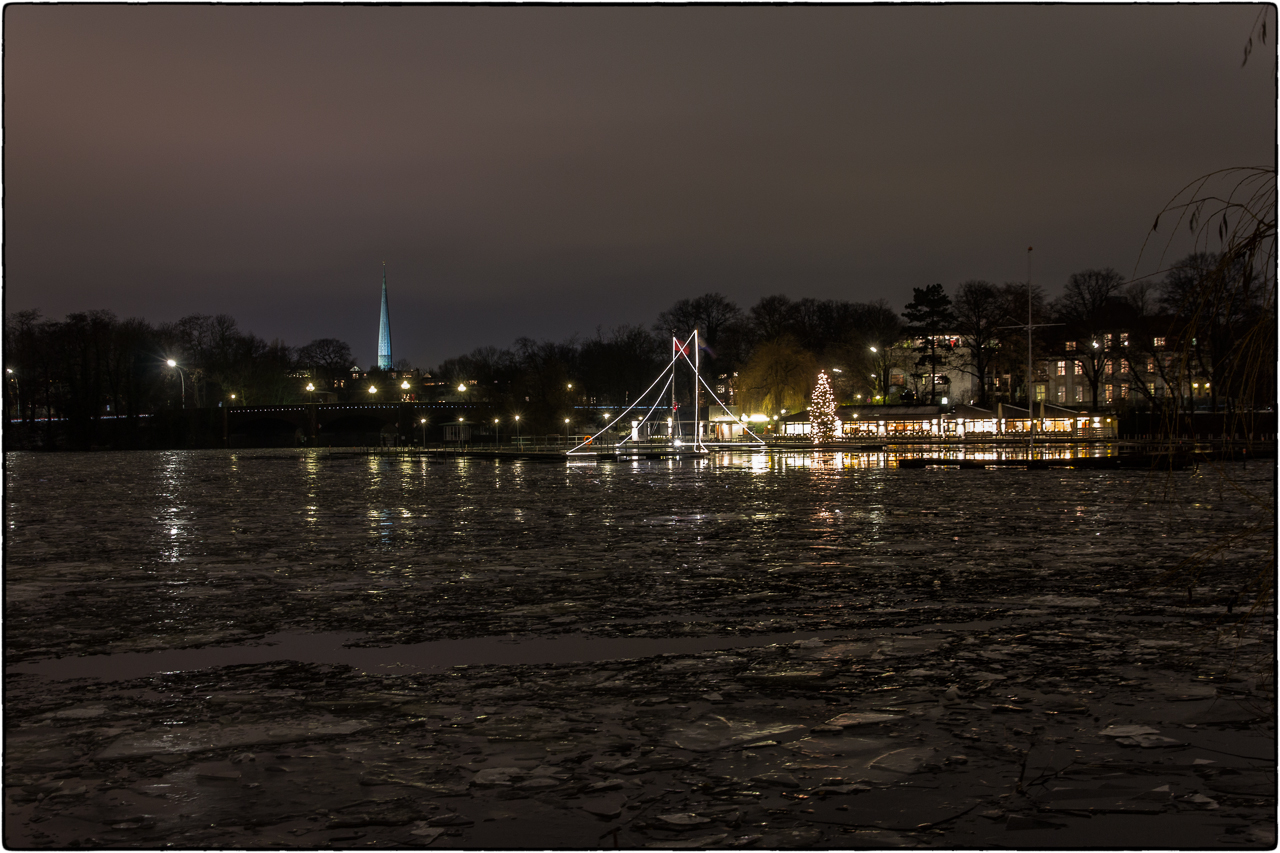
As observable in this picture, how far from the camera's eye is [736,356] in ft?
329

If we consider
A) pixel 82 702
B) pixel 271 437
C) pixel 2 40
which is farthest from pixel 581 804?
pixel 271 437

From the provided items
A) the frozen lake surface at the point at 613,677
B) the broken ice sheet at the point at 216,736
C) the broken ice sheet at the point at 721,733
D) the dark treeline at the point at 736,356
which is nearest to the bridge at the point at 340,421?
the dark treeline at the point at 736,356

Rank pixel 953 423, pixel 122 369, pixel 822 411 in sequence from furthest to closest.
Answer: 1. pixel 122 369
2. pixel 953 423
3. pixel 822 411

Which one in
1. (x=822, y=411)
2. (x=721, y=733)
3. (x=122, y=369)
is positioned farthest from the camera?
(x=122, y=369)

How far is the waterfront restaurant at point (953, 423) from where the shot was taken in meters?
70.7

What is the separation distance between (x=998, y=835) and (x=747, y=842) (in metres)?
1.06

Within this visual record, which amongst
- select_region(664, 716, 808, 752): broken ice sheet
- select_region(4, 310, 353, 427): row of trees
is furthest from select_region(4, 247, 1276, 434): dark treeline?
select_region(664, 716, 808, 752): broken ice sheet

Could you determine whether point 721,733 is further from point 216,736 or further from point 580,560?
point 580,560

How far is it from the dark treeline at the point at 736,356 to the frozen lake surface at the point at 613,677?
5312 centimetres

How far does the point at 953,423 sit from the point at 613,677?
6893 centimetres

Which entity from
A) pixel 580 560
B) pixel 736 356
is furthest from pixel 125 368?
pixel 580 560

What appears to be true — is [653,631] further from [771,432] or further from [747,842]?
[771,432]

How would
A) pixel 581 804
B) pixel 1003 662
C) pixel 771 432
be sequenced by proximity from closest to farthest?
pixel 581 804 < pixel 1003 662 < pixel 771 432

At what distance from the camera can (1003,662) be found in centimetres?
741
